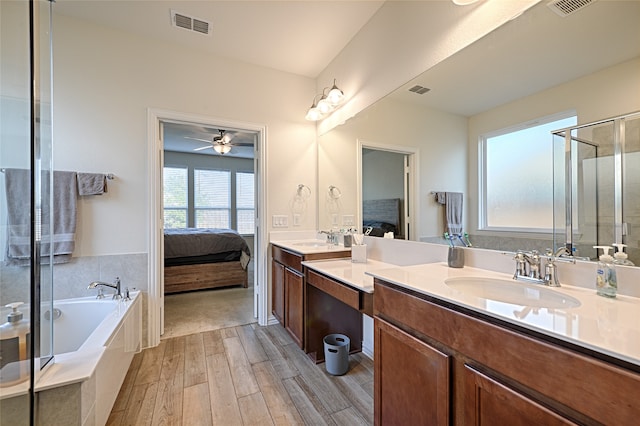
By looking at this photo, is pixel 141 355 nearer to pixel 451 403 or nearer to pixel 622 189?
pixel 451 403

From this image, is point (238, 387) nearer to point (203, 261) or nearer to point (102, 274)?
point (102, 274)

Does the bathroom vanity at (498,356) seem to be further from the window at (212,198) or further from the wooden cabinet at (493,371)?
the window at (212,198)

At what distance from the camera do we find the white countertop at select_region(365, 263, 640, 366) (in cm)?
64

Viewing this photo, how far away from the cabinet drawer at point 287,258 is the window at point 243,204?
429cm

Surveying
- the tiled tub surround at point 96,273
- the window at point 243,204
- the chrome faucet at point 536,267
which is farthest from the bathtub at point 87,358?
the window at point 243,204

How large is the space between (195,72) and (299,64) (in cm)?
107

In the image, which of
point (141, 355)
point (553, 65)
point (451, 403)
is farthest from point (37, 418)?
point (553, 65)

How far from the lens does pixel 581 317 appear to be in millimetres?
795

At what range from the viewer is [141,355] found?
236cm

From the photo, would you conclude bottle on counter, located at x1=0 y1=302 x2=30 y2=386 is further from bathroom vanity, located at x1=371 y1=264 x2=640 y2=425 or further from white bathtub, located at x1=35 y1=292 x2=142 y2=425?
bathroom vanity, located at x1=371 y1=264 x2=640 y2=425

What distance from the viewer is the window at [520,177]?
1243mm

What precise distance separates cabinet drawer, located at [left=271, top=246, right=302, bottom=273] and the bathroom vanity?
1.08 metres

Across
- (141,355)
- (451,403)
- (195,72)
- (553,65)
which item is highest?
(195,72)

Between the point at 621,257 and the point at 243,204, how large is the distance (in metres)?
6.79
